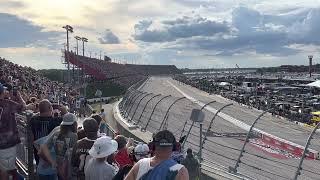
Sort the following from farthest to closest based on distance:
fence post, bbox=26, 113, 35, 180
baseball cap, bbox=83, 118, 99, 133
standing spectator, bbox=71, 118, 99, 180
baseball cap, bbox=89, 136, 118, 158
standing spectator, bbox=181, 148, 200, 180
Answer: standing spectator, bbox=181, 148, 200, 180 < fence post, bbox=26, 113, 35, 180 < baseball cap, bbox=83, 118, 99, 133 < standing spectator, bbox=71, 118, 99, 180 < baseball cap, bbox=89, 136, 118, 158

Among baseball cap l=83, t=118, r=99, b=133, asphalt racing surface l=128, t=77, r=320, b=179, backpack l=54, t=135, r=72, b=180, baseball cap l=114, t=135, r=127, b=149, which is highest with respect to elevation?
baseball cap l=83, t=118, r=99, b=133

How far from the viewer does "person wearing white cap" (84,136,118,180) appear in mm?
5262

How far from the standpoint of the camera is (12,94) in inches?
329

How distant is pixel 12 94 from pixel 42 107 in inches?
61.7

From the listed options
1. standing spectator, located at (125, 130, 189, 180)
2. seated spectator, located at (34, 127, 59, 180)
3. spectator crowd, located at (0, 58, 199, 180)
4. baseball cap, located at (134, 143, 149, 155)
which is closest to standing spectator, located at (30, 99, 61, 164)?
spectator crowd, located at (0, 58, 199, 180)

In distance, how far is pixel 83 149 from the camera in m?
5.93

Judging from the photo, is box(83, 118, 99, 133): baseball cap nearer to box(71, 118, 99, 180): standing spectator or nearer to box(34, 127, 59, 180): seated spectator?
box(71, 118, 99, 180): standing spectator

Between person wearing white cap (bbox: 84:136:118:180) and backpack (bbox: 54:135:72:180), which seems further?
backpack (bbox: 54:135:72:180)

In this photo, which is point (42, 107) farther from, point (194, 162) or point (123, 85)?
point (123, 85)

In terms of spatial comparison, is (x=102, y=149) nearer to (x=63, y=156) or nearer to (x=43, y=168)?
(x=63, y=156)

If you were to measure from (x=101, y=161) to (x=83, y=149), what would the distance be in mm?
626

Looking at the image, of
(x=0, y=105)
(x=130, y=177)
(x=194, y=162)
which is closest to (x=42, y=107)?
(x=0, y=105)

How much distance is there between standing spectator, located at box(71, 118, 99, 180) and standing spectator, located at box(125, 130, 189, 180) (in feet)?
4.94

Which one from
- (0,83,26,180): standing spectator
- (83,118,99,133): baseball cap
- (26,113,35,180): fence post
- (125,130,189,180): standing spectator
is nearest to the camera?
(125,130,189,180): standing spectator
